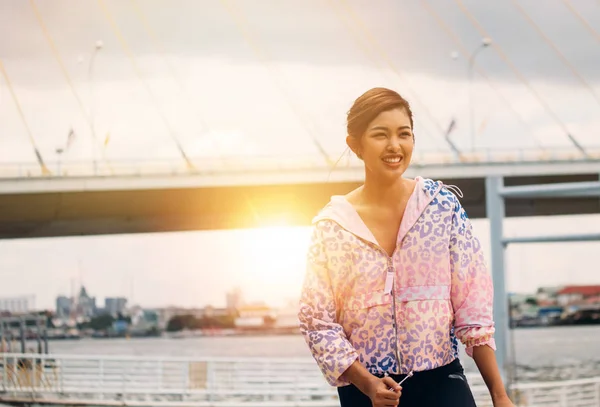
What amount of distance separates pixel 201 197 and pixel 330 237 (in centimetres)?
3283

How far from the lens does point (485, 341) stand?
2.16m

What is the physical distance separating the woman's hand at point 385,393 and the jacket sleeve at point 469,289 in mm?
190

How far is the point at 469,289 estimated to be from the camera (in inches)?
85.0

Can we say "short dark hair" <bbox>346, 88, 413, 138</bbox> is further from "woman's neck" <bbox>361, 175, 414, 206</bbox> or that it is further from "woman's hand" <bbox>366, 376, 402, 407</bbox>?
"woman's hand" <bbox>366, 376, 402, 407</bbox>

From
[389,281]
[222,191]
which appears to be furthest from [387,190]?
[222,191]

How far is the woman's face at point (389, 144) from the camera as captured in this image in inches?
85.5

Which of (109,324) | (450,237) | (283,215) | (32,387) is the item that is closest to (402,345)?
(450,237)

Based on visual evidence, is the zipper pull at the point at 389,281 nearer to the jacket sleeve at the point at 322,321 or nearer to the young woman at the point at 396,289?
the young woman at the point at 396,289

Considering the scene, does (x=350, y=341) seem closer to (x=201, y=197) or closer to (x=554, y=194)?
(x=554, y=194)

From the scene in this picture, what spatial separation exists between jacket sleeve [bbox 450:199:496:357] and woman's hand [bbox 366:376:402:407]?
0.19m

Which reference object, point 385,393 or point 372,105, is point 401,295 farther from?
point 372,105

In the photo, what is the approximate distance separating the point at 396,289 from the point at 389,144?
302mm

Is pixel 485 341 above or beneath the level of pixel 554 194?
beneath

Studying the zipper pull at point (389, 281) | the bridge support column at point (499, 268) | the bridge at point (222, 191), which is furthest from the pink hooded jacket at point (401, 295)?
the bridge at point (222, 191)
